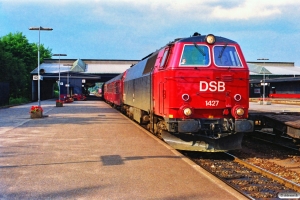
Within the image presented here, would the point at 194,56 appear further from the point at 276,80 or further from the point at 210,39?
the point at 276,80

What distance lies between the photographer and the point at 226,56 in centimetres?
1073

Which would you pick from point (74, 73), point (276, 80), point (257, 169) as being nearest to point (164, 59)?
point (257, 169)

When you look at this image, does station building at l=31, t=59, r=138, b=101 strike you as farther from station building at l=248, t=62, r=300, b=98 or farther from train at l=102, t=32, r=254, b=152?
train at l=102, t=32, r=254, b=152

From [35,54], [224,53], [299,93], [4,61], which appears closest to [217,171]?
[224,53]

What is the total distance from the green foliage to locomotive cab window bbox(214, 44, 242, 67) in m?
46.3

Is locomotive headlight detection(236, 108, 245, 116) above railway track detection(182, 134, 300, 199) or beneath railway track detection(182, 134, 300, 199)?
above

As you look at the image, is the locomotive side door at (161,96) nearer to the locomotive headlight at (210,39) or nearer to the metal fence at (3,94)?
the locomotive headlight at (210,39)

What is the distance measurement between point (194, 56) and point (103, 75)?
Result: 190ft

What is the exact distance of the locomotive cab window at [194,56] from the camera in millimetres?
10438

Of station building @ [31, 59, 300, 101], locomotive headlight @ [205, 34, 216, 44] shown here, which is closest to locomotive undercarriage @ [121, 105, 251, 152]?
locomotive headlight @ [205, 34, 216, 44]

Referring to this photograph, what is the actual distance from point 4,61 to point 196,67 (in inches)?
1845

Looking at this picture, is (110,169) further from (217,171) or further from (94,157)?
(217,171)

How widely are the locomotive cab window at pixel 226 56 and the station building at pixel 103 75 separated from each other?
144ft

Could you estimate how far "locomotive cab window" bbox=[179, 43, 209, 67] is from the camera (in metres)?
10.4
